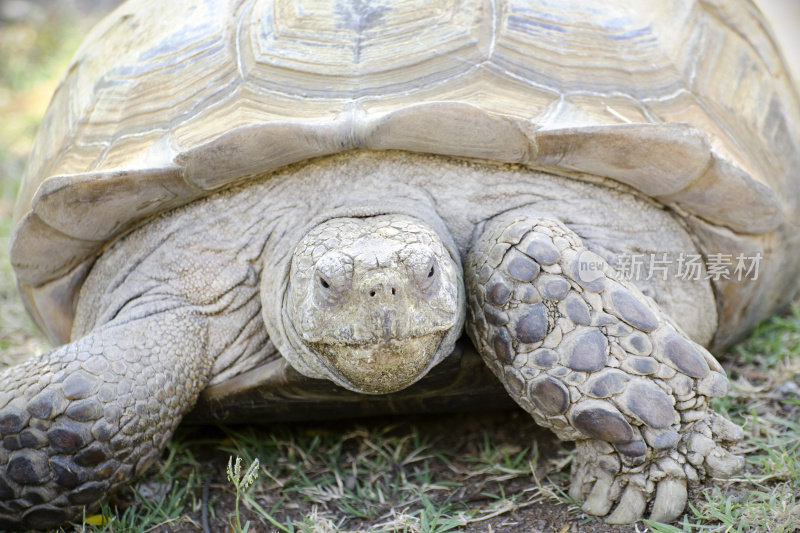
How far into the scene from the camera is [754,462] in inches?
105

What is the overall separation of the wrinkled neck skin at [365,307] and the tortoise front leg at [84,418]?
410 millimetres

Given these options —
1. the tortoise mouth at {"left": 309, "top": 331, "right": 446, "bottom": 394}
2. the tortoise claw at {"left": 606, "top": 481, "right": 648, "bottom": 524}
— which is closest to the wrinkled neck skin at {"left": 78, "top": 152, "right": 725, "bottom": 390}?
the tortoise mouth at {"left": 309, "top": 331, "right": 446, "bottom": 394}

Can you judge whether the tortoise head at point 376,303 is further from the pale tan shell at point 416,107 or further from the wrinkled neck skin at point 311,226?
the pale tan shell at point 416,107

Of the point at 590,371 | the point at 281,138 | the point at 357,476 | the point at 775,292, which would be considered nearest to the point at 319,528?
the point at 357,476

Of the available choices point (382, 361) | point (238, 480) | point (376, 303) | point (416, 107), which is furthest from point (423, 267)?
point (238, 480)

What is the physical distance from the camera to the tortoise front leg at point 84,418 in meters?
2.56

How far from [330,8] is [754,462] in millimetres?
2026

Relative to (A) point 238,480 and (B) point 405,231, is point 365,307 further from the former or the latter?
(A) point 238,480

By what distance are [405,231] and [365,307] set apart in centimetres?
32

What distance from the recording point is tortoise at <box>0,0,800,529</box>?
2.46 metres

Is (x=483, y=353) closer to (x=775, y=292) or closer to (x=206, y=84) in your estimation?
(x=206, y=84)

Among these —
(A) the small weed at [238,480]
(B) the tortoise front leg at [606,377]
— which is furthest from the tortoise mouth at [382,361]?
(A) the small weed at [238,480]

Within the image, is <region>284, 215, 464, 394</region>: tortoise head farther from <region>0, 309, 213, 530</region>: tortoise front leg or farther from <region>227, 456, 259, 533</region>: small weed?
<region>0, 309, 213, 530</region>: tortoise front leg

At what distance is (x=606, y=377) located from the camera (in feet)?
7.90
